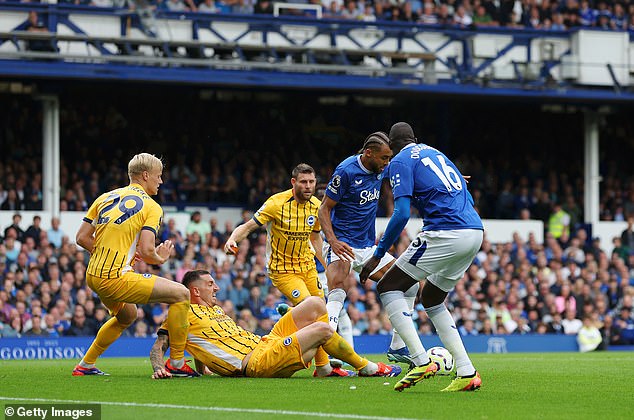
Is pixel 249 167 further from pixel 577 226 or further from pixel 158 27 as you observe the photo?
pixel 577 226

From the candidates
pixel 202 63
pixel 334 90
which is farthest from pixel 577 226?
pixel 202 63

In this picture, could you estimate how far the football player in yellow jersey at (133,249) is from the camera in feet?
36.2

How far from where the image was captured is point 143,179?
11.3m

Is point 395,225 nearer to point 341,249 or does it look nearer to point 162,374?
point 341,249

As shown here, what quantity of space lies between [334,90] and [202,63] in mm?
3588

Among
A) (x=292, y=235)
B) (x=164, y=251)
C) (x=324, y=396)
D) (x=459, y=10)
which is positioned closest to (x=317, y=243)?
(x=292, y=235)

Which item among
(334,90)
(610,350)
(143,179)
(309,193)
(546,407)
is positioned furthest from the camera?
(334,90)

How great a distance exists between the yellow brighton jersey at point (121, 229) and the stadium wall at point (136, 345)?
9.56 m

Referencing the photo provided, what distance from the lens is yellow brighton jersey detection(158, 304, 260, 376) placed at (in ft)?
38.2

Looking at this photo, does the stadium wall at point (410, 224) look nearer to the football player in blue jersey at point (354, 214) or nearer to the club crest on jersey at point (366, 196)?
the football player in blue jersey at point (354, 214)

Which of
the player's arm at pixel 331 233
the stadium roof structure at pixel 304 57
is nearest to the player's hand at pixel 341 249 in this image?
the player's arm at pixel 331 233

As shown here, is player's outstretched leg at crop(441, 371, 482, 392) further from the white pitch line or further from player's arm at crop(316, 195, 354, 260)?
player's arm at crop(316, 195, 354, 260)

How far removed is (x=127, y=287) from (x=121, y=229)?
0.53 metres

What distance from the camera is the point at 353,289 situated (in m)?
24.1
